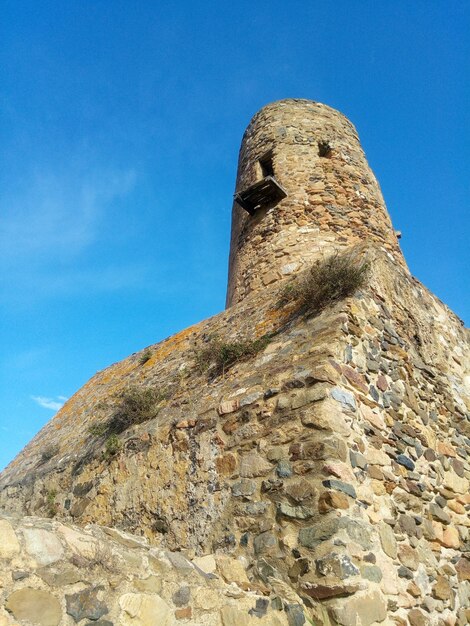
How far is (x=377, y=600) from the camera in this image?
10.8 feet

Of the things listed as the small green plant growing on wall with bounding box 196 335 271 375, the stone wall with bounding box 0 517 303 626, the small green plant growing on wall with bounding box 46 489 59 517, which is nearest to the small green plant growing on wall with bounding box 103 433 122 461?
the small green plant growing on wall with bounding box 46 489 59 517

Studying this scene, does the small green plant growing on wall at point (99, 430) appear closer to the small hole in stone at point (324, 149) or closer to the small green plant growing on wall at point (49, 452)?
the small green plant growing on wall at point (49, 452)

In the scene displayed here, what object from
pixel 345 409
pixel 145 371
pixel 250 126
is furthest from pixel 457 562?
pixel 250 126

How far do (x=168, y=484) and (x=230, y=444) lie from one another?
75cm

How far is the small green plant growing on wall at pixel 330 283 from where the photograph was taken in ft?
16.6

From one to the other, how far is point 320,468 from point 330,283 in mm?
2138

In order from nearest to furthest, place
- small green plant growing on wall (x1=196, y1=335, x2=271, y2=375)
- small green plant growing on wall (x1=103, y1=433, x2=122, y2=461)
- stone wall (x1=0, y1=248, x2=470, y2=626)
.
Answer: stone wall (x1=0, y1=248, x2=470, y2=626) < small green plant growing on wall (x1=196, y1=335, x2=271, y2=375) < small green plant growing on wall (x1=103, y1=433, x2=122, y2=461)

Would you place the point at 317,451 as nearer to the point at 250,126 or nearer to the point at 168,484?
the point at 168,484

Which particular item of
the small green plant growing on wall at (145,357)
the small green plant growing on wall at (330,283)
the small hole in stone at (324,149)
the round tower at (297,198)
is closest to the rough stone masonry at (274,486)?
the small green plant growing on wall at (330,283)

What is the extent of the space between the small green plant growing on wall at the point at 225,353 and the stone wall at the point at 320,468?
11 centimetres

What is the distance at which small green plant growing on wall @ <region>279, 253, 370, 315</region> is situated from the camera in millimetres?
5062

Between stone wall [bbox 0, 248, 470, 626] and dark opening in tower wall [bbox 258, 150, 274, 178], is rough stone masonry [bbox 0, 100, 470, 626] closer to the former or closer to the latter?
stone wall [bbox 0, 248, 470, 626]

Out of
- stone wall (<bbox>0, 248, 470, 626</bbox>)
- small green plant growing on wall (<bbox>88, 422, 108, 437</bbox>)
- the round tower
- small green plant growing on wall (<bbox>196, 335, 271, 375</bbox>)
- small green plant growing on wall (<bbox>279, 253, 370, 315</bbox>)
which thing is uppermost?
the round tower

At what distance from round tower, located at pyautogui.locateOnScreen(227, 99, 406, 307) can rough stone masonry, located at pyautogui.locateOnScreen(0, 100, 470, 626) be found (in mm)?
1722
